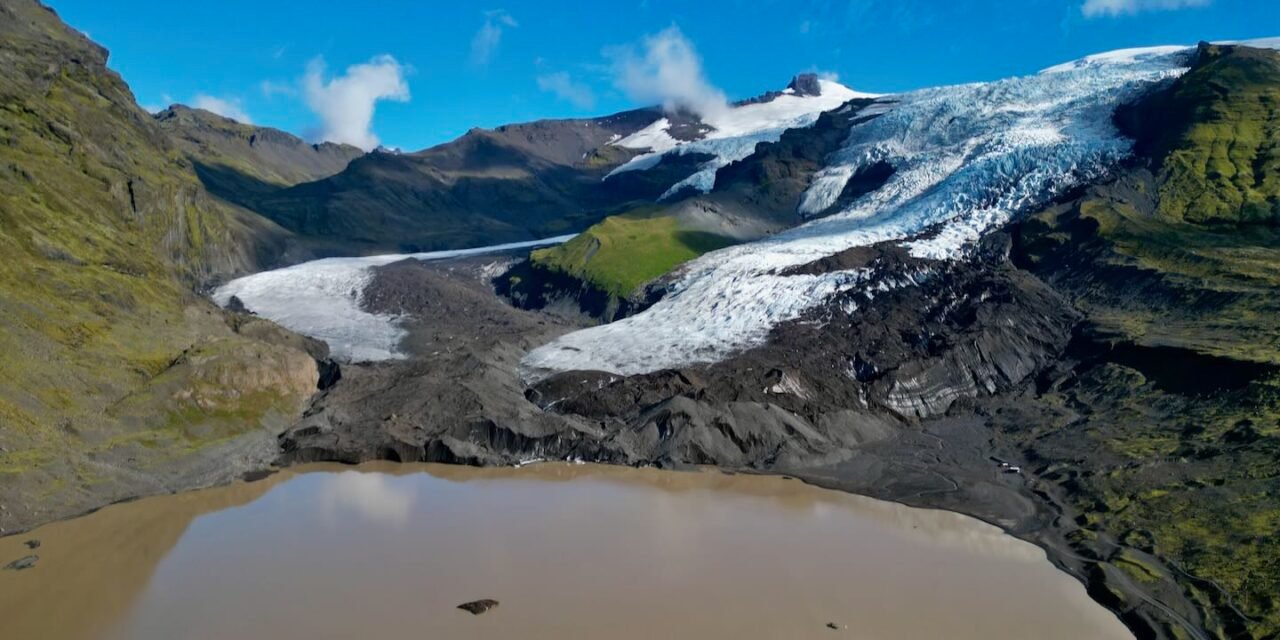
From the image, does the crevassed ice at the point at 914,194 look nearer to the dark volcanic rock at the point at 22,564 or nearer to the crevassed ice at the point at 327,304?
the crevassed ice at the point at 327,304

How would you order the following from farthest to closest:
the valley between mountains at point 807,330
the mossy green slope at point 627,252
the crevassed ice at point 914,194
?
the mossy green slope at point 627,252
the crevassed ice at point 914,194
the valley between mountains at point 807,330

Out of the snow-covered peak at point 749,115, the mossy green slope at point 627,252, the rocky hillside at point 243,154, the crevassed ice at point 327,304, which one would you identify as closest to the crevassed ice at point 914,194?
the mossy green slope at point 627,252

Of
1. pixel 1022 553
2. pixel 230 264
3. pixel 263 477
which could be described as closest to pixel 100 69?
pixel 230 264

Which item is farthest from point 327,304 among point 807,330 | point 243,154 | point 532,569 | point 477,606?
A: point 243,154

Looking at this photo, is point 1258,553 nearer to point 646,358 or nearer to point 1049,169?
point 646,358

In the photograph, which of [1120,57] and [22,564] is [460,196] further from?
[22,564]
